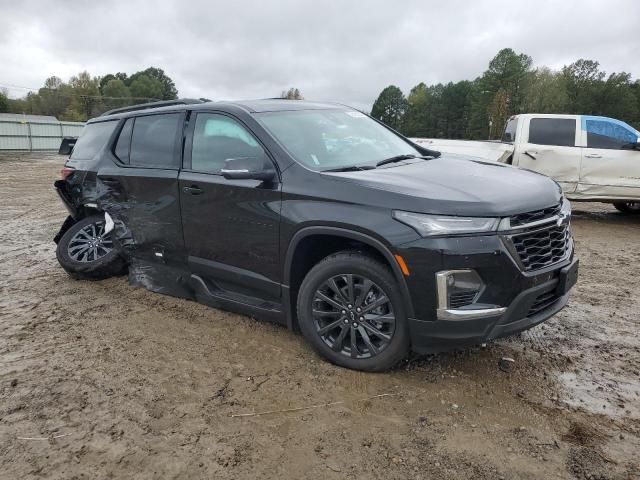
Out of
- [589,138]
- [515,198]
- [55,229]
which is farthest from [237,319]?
[589,138]

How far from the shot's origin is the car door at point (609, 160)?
8.57 meters

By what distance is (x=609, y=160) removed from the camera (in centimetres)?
864

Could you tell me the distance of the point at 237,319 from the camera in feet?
14.4

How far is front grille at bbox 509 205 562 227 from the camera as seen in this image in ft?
9.76

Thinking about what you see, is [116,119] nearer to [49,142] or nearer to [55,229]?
[55,229]

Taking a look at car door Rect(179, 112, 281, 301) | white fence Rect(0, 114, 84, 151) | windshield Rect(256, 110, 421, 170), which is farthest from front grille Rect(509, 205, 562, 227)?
white fence Rect(0, 114, 84, 151)

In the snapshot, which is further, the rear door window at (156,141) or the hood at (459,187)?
A: the rear door window at (156,141)

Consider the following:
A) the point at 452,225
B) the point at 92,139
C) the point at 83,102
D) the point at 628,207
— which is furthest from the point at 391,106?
the point at 452,225

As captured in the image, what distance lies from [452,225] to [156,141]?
294cm

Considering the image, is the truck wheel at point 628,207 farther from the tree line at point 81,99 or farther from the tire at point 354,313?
the tree line at point 81,99

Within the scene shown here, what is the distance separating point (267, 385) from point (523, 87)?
7407cm

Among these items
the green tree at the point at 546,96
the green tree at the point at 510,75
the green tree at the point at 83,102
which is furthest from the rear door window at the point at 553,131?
the green tree at the point at 83,102

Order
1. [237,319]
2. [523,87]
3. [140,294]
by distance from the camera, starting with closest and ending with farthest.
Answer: [237,319], [140,294], [523,87]

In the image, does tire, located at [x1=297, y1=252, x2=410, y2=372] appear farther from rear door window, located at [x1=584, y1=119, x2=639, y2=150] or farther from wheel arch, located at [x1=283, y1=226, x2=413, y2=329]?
rear door window, located at [x1=584, y1=119, x2=639, y2=150]
